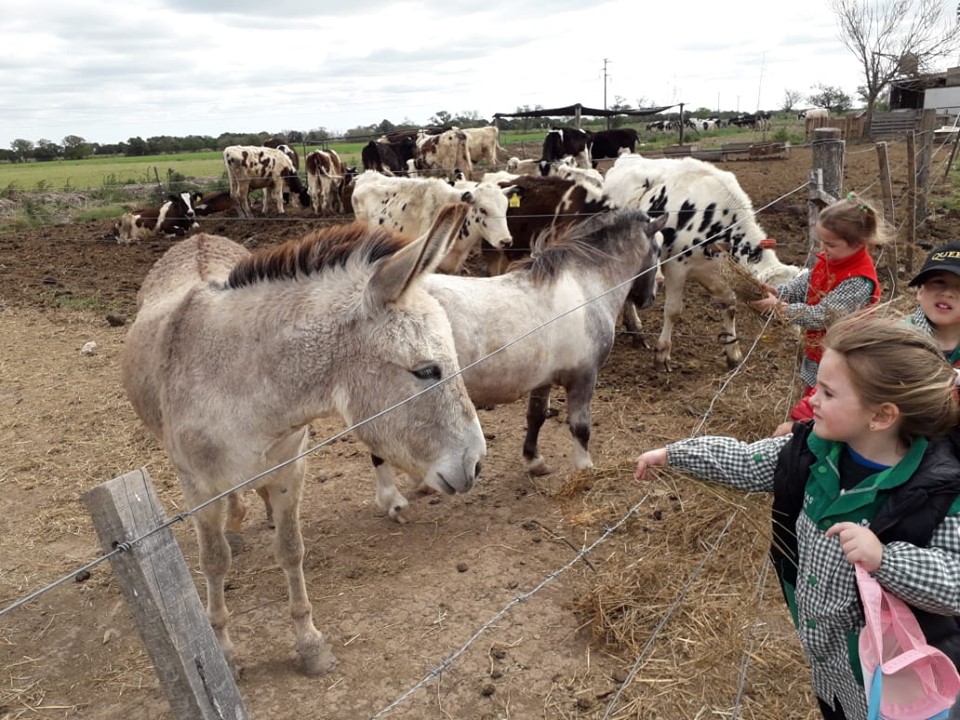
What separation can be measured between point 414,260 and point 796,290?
2.75 m

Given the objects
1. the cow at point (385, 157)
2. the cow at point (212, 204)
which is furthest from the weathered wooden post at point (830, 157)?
the cow at point (385, 157)

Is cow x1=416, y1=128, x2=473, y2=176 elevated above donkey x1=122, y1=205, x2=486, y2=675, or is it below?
above

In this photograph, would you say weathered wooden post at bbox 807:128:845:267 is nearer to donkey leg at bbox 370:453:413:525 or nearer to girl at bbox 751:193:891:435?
girl at bbox 751:193:891:435

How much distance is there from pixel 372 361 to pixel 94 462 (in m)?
4.45

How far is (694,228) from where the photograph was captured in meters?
7.22

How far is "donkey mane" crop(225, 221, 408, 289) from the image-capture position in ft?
8.87

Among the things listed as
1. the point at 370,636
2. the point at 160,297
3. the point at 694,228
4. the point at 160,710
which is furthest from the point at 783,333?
the point at 160,710

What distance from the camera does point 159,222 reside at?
52.7ft

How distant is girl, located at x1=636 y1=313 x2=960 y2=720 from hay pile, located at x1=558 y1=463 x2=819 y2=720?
535 mm

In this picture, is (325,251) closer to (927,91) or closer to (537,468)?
(537,468)

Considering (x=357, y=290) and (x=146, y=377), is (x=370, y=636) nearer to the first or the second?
(x=146, y=377)

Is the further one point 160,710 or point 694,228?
point 694,228

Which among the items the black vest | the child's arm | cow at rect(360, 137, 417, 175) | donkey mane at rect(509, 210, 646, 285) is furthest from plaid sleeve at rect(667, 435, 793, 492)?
cow at rect(360, 137, 417, 175)

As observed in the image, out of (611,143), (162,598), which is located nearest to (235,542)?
(162,598)
